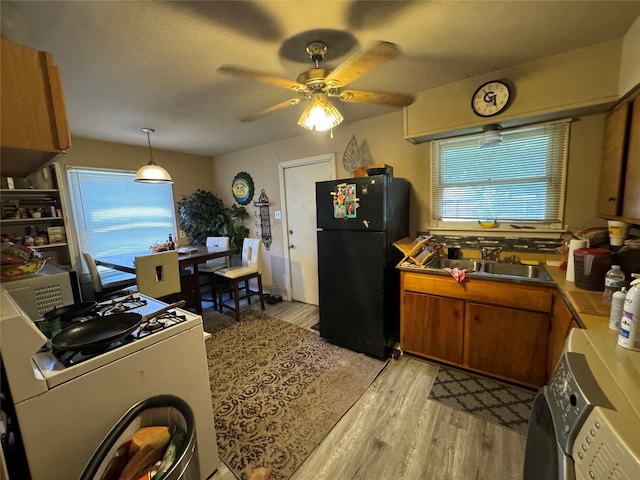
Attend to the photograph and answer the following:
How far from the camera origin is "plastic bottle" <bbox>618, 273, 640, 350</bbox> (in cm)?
94

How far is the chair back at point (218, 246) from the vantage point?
3814 mm

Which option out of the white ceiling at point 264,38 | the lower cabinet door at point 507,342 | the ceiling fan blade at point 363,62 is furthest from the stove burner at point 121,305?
the lower cabinet door at point 507,342

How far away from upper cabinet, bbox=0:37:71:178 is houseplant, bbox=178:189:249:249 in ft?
11.2

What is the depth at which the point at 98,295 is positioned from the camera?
2898 millimetres

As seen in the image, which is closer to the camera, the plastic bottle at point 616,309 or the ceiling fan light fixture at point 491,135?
the plastic bottle at point 616,309

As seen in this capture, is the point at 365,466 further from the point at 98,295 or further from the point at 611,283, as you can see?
the point at 98,295

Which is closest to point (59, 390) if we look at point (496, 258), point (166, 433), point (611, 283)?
point (166, 433)

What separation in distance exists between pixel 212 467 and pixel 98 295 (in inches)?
95.3

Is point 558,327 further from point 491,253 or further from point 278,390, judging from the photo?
point 278,390

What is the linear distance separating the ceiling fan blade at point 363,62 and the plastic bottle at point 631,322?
1.33m

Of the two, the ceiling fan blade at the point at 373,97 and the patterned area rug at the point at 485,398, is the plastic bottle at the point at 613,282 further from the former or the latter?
the ceiling fan blade at the point at 373,97

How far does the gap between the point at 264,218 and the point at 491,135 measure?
3011 millimetres

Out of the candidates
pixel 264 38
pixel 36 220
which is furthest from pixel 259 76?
pixel 36 220

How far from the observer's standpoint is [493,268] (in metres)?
2.29
